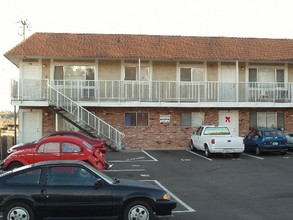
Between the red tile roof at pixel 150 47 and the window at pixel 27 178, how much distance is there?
17.2 meters

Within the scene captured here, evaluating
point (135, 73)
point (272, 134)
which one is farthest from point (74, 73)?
point (272, 134)

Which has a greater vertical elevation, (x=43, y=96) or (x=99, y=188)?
(x=43, y=96)

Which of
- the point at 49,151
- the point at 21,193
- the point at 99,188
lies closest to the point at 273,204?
the point at 99,188

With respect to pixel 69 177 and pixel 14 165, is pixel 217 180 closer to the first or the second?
pixel 14 165

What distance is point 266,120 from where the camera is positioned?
93.3 ft

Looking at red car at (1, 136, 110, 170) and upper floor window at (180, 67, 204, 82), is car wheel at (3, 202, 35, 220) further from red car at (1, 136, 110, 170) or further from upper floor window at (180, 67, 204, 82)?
upper floor window at (180, 67, 204, 82)

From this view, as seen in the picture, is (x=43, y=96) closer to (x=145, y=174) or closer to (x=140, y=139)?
(x=140, y=139)

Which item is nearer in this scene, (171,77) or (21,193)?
(21,193)

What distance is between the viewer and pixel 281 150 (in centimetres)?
2331

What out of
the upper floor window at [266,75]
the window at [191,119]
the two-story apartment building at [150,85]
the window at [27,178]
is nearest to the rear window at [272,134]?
the two-story apartment building at [150,85]

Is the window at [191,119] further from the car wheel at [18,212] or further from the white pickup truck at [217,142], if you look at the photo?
the car wheel at [18,212]

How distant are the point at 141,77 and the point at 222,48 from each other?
537cm

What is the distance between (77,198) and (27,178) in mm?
1085

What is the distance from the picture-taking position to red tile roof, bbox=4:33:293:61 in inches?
1020
